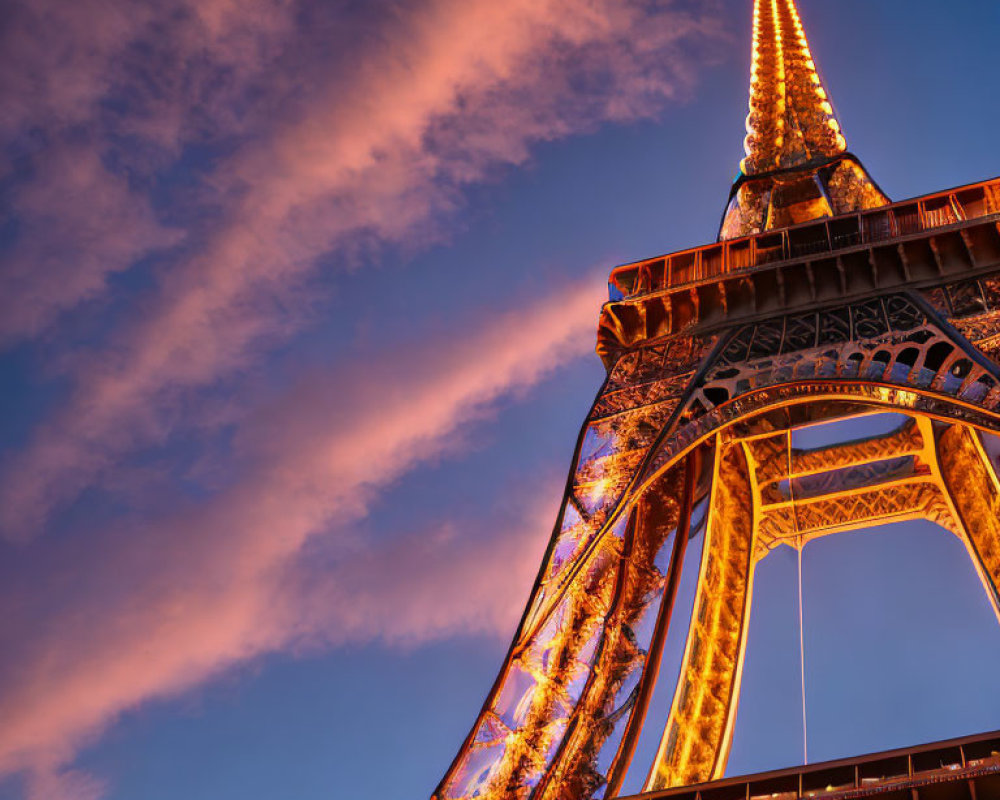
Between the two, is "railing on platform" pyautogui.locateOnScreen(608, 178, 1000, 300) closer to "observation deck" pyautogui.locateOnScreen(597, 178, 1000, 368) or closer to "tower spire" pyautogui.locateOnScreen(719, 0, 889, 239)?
"observation deck" pyautogui.locateOnScreen(597, 178, 1000, 368)

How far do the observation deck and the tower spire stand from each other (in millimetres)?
2419

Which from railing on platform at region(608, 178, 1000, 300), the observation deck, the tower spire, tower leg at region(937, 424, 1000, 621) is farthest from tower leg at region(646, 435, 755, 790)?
the tower spire

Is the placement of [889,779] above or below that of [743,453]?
below

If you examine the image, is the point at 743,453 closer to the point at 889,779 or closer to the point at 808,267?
the point at 808,267

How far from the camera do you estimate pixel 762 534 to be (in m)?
A: 23.9

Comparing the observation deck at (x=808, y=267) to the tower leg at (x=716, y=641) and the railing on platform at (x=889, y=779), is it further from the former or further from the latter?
the railing on platform at (x=889, y=779)

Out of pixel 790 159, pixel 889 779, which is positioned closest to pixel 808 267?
pixel 790 159

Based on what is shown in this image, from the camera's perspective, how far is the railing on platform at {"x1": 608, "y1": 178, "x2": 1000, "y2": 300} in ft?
65.6

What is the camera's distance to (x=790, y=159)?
82.7 feet

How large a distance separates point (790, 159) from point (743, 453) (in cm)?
680

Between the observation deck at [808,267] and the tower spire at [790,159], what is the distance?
2419 millimetres

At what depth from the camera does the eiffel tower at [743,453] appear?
15.5 metres

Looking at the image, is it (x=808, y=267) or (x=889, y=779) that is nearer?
(x=889, y=779)

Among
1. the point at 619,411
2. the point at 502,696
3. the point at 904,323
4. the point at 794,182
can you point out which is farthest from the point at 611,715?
the point at 794,182
